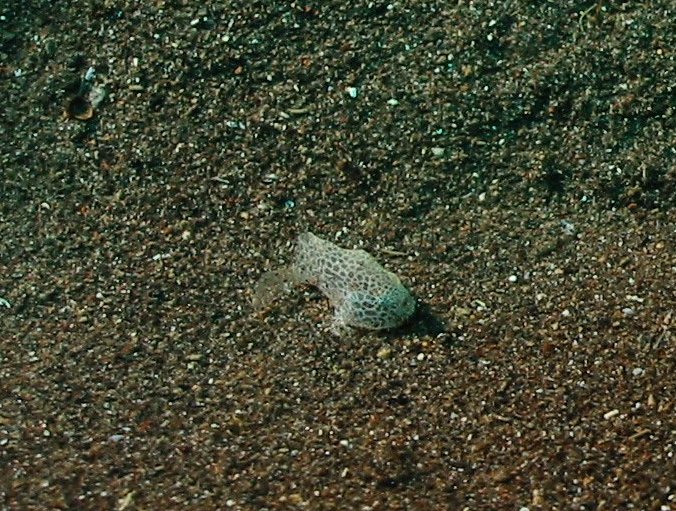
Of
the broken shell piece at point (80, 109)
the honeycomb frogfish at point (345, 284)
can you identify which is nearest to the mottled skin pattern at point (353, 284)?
the honeycomb frogfish at point (345, 284)

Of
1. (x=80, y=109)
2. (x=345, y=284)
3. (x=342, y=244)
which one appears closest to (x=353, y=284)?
(x=345, y=284)

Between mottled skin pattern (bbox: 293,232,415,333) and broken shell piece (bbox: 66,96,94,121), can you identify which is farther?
broken shell piece (bbox: 66,96,94,121)

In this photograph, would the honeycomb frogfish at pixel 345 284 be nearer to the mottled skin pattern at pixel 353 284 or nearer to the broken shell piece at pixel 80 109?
Result: the mottled skin pattern at pixel 353 284

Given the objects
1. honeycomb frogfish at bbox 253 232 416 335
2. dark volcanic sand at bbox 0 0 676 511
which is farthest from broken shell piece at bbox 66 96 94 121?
honeycomb frogfish at bbox 253 232 416 335

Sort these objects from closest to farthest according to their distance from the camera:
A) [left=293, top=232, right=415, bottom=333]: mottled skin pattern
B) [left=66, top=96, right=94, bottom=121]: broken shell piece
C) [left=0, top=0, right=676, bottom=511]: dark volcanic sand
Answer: [left=0, top=0, right=676, bottom=511]: dark volcanic sand, [left=293, top=232, right=415, bottom=333]: mottled skin pattern, [left=66, top=96, right=94, bottom=121]: broken shell piece

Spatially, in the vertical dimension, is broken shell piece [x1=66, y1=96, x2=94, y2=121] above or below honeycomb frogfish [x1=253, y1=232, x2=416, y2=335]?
above

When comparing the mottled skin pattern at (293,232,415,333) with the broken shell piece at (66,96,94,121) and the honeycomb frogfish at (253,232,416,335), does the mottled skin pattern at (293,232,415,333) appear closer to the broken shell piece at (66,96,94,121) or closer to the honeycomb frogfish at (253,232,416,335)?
the honeycomb frogfish at (253,232,416,335)
